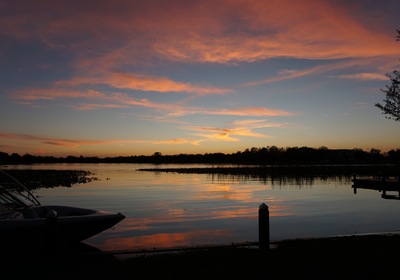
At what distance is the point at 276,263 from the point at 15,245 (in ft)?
33.5

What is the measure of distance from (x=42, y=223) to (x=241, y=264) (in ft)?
28.1

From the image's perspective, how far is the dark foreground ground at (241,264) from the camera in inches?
398

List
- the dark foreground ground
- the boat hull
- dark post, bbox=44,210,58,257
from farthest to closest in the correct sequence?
the boat hull, dark post, bbox=44,210,58,257, the dark foreground ground

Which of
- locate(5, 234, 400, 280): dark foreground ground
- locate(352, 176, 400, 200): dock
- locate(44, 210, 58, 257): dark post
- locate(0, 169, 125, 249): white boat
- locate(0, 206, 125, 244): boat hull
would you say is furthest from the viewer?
locate(352, 176, 400, 200): dock

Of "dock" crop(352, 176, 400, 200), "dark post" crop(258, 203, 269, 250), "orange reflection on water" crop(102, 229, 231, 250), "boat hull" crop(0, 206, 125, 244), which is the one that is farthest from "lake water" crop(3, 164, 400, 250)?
"dark post" crop(258, 203, 269, 250)

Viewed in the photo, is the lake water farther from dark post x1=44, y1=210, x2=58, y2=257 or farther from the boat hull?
dark post x1=44, y1=210, x2=58, y2=257

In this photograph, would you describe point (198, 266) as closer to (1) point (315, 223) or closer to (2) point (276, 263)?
(2) point (276, 263)

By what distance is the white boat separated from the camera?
539 inches

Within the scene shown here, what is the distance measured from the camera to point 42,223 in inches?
606

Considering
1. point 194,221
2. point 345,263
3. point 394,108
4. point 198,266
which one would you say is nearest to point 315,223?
point 194,221

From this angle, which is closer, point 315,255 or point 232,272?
point 232,272

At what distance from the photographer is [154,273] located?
10.3 m

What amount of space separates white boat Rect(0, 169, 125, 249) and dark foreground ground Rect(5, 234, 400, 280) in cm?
187

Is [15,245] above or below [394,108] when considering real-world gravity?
below
